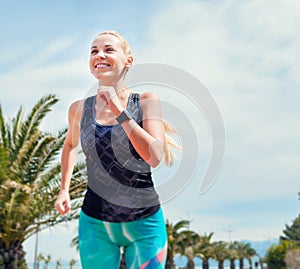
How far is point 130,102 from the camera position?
2.78 metres

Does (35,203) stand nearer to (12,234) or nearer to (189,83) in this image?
(12,234)

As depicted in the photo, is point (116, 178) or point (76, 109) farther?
point (76, 109)

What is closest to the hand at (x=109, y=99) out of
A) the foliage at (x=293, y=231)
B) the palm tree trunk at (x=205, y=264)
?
the palm tree trunk at (x=205, y=264)

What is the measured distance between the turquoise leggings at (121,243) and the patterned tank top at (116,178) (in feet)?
0.13

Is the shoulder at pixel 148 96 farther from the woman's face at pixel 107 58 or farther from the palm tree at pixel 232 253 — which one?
the palm tree at pixel 232 253

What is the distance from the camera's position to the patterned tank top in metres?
2.60

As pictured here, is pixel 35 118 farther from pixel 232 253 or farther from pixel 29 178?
pixel 232 253

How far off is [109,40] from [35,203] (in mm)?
13662

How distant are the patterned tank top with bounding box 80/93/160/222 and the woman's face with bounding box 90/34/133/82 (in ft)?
0.66

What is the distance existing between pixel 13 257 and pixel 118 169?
Result: 1640 centimetres

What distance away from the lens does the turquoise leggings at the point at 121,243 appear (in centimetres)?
255

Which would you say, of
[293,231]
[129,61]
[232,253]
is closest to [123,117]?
[129,61]

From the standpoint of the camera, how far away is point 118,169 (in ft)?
8.74

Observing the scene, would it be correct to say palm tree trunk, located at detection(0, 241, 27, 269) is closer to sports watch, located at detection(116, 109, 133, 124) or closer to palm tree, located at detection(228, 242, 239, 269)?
sports watch, located at detection(116, 109, 133, 124)
